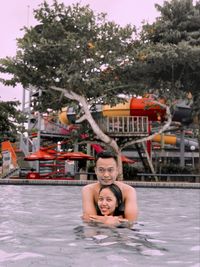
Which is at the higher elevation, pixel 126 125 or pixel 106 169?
pixel 126 125

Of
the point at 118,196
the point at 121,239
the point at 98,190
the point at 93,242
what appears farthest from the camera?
the point at 98,190

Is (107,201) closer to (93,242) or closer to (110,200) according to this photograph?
(110,200)

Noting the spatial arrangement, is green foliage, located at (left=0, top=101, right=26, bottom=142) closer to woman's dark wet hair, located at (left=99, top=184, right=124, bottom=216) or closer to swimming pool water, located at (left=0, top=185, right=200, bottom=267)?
swimming pool water, located at (left=0, top=185, right=200, bottom=267)

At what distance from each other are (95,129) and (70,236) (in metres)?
17.0

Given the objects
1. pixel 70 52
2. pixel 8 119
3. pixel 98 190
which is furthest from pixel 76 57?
pixel 98 190

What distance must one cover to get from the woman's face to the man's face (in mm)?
155

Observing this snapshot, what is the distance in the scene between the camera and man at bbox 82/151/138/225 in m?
5.41

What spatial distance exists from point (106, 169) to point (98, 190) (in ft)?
1.62

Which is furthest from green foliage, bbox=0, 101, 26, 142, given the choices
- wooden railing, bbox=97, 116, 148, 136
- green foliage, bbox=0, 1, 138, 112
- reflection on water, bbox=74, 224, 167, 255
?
reflection on water, bbox=74, 224, 167, 255

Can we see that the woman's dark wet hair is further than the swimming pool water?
Yes

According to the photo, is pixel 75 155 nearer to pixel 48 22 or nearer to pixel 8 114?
pixel 8 114

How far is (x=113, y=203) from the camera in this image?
5.50 metres

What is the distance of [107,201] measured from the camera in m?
5.43

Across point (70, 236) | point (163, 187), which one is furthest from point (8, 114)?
point (70, 236)
